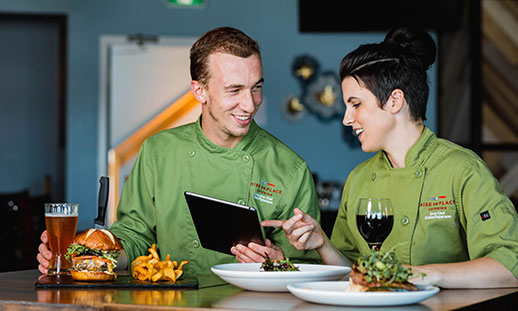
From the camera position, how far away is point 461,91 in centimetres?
588

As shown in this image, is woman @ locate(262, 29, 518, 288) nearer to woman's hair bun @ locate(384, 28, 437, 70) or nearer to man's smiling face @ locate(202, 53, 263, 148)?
woman's hair bun @ locate(384, 28, 437, 70)

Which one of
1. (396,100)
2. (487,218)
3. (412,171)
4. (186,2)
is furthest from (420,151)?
(186,2)

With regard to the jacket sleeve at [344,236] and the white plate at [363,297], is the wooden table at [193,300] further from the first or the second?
the jacket sleeve at [344,236]

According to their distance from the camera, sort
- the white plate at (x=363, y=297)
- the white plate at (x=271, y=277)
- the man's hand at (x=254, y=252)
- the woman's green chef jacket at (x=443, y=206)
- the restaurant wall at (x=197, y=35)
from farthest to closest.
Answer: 1. the restaurant wall at (x=197, y=35)
2. the man's hand at (x=254, y=252)
3. the woman's green chef jacket at (x=443, y=206)
4. the white plate at (x=271, y=277)
5. the white plate at (x=363, y=297)

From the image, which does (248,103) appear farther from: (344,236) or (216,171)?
(344,236)

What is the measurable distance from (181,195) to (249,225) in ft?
2.00

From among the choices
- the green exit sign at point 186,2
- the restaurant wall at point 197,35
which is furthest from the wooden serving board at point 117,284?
the green exit sign at point 186,2

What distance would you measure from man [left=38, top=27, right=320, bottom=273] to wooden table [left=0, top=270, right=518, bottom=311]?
64 centimetres

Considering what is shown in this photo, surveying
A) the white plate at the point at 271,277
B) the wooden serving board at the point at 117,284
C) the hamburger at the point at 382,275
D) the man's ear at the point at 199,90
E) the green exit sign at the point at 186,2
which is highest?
the green exit sign at the point at 186,2

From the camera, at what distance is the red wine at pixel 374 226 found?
170 cm

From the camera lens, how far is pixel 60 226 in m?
2.01

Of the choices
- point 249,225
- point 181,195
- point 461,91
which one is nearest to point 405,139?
point 249,225

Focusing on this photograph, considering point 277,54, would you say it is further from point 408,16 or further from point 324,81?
Result: point 408,16

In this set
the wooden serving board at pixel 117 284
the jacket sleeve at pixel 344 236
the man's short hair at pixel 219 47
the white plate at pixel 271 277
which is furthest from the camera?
the man's short hair at pixel 219 47
